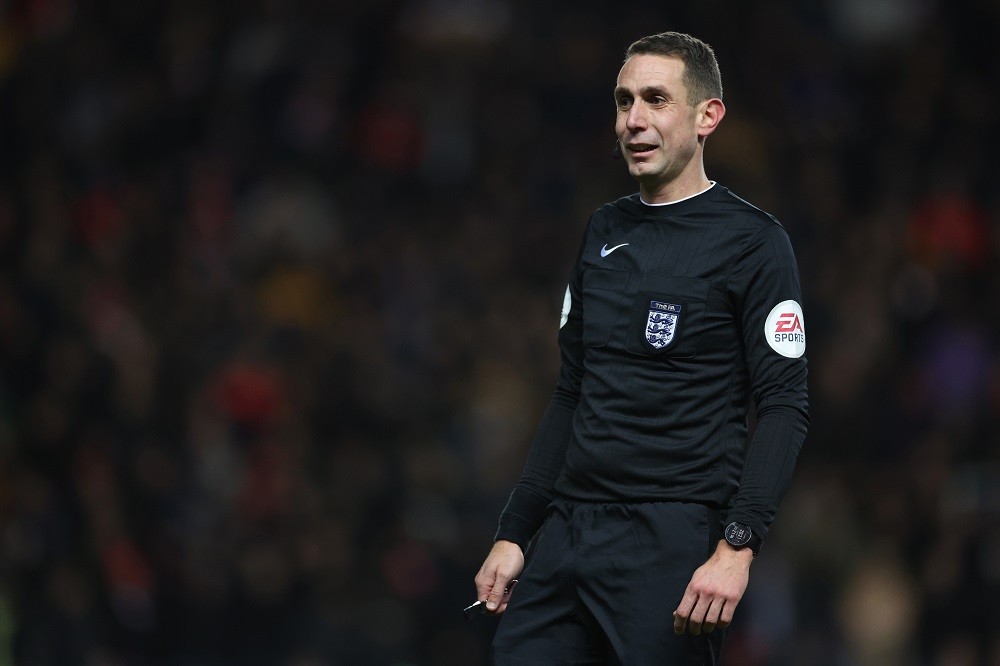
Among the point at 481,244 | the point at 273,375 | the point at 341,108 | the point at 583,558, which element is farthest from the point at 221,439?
the point at 583,558

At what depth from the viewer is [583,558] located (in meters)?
2.96

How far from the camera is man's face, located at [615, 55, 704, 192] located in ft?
9.86

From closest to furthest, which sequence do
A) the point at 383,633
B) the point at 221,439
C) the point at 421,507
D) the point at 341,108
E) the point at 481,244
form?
the point at 383,633
the point at 421,507
the point at 221,439
the point at 481,244
the point at 341,108

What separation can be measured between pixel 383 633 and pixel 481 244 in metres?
2.97

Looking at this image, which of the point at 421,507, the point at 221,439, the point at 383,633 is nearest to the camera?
the point at 383,633

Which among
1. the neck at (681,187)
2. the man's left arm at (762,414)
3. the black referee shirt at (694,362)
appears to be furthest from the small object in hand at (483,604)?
the neck at (681,187)

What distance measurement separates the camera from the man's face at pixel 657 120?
3004mm

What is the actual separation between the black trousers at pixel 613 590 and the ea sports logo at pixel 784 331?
35cm

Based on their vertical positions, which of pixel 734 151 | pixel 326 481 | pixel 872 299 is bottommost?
pixel 326 481

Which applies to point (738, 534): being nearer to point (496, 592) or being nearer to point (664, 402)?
point (664, 402)

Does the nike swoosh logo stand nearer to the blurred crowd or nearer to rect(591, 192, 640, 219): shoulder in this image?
rect(591, 192, 640, 219): shoulder

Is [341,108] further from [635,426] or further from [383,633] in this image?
[635,426]

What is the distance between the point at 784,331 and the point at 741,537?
427 millimetres

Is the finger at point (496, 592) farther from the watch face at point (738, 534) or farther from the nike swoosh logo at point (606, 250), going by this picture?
the nike swoosh logo at point (606, 250)
